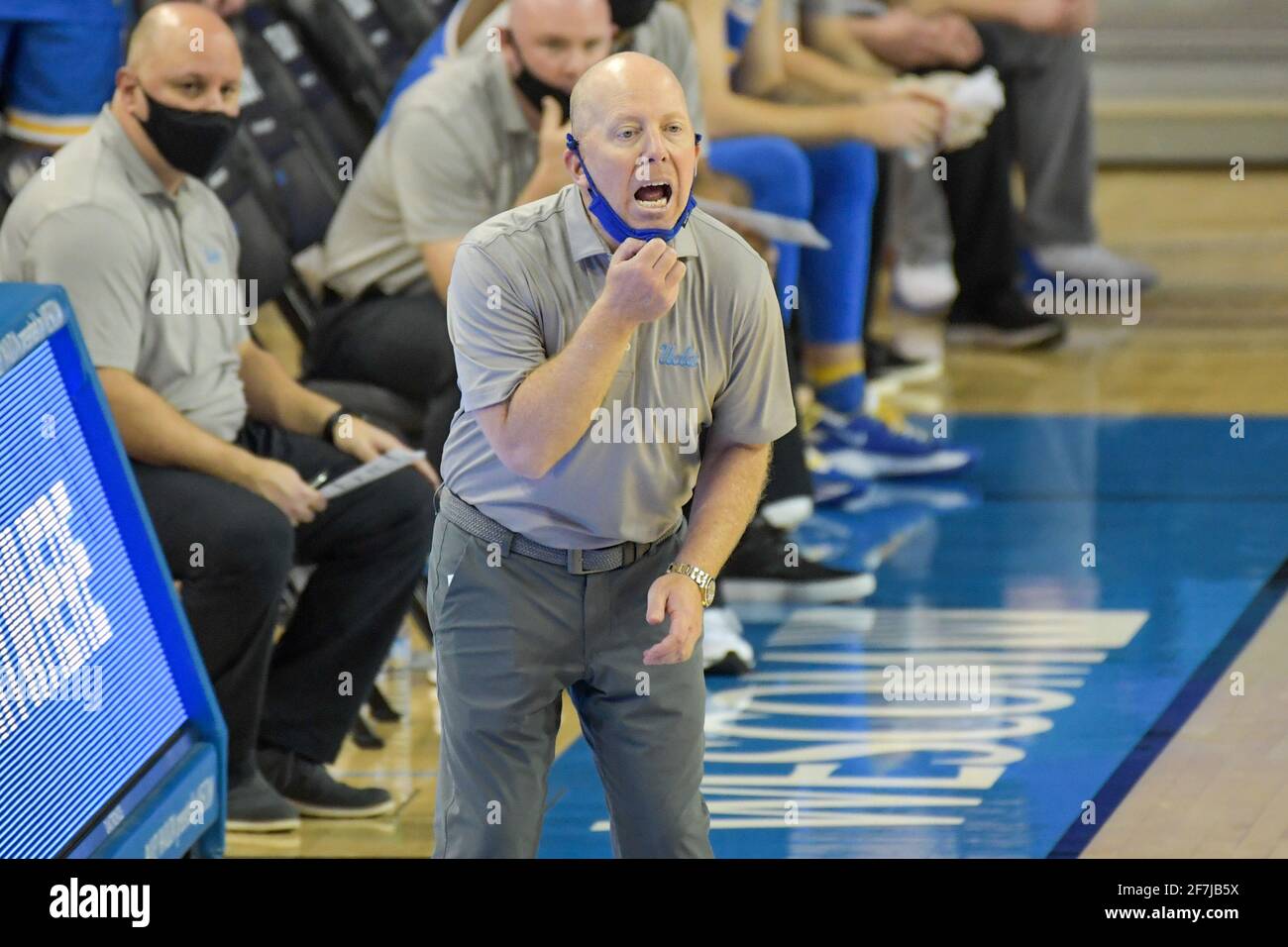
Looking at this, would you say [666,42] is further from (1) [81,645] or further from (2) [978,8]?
(2) [978,8]

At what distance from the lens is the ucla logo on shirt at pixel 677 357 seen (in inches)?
111

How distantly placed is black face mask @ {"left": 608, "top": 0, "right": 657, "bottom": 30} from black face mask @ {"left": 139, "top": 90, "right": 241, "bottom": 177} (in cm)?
112

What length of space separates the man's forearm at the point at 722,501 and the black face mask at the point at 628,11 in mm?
2187

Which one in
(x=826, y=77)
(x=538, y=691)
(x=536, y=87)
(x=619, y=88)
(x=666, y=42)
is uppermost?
(x=826, y=77)

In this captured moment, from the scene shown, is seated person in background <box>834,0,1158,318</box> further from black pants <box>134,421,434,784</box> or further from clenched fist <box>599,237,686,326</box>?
clenched fist <box>599,237,686,326</box>

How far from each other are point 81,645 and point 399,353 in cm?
174

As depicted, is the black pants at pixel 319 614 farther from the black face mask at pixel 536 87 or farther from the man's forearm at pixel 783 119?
the man's forearm at pixel 783 119

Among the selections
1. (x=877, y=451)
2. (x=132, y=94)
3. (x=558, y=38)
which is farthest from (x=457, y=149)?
(x=877, y=451)

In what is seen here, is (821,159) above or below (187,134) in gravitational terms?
above

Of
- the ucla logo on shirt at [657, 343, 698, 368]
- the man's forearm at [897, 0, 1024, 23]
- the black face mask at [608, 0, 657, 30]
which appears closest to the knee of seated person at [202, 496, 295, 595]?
the ucla logo on shirt at [657, 343, 698, 368]

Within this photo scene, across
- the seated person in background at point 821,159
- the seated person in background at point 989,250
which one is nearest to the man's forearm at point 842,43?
the seated person in background at point 821,159

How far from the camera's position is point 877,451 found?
6766 millimetres

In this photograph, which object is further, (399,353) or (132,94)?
(399,353)

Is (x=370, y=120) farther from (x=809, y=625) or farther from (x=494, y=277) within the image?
(x=494, y=277)
